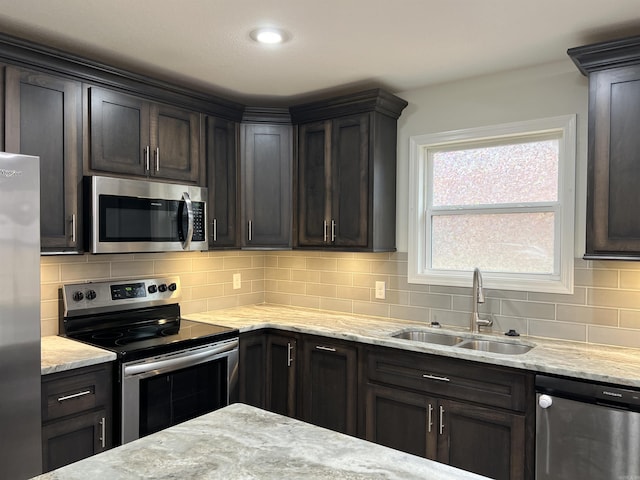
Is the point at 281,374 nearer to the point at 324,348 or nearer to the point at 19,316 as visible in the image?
the point at 324,348

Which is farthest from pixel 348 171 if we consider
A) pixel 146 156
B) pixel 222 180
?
pixel 146 156

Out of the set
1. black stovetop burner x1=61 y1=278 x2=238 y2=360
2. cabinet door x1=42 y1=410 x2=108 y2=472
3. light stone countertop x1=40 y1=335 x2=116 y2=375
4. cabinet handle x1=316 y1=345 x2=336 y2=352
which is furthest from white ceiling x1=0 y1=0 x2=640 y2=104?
cabinet door x1=42 y1=410 x2=108 y2=472

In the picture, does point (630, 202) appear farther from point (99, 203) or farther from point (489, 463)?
point (99, 203)

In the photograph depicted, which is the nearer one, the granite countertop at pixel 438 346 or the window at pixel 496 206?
the granite countertop at pixel 438 346

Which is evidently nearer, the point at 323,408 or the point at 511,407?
the point at 511,407

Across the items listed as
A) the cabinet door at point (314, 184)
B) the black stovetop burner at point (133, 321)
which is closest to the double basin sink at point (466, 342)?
the cabinet door at point (314, 184)

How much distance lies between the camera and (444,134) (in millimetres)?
3145

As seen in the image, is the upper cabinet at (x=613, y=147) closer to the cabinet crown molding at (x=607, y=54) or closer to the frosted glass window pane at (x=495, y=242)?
the cabinet crown molding at (x=607, y=54)

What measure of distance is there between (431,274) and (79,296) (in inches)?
83.9

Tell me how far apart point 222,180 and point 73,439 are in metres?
1.74

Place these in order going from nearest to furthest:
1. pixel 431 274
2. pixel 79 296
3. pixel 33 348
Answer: pixel 33 348 → pixel 79 296 → pixel 431 274

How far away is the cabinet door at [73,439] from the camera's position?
2.14 meters

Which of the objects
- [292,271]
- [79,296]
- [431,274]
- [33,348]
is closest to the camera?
[33,348]

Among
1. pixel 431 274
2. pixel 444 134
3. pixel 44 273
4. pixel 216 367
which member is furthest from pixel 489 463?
pixel 44 273
